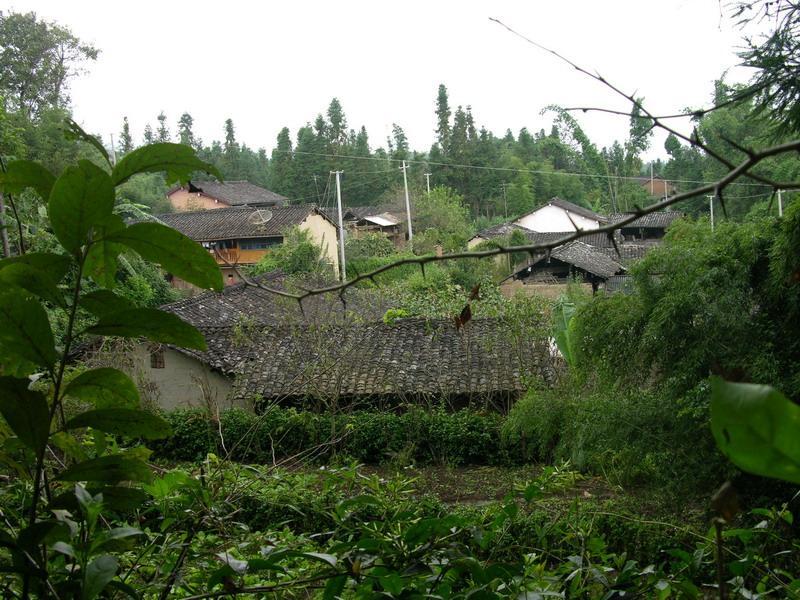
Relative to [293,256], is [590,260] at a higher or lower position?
lower

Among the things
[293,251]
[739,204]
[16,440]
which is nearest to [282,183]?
[293,251]

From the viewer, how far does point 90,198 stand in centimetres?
53

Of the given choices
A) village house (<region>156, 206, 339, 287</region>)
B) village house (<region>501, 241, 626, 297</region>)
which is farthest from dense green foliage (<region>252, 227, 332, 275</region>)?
village house (<region>501, 241, 626, 297</region>)

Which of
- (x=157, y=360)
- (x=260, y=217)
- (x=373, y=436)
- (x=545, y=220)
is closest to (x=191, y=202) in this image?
(x=260, y=217)

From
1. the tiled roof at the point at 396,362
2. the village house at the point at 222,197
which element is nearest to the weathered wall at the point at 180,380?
the tiled roof at the point at 396,362

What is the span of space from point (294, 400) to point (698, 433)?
5.96m

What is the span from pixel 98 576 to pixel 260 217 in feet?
59.3

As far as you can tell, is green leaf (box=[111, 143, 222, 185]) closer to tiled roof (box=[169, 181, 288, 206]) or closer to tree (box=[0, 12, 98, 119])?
tree (box=[0, 12, 98, 119])

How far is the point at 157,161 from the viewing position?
23.8 inches

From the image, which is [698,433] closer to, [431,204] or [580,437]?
[580,437]

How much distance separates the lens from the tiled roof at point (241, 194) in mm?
24156

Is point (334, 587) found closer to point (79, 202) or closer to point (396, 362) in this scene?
point (79, 202)

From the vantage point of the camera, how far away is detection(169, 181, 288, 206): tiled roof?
24.2 m

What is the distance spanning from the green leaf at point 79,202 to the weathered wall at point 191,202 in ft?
78.1
